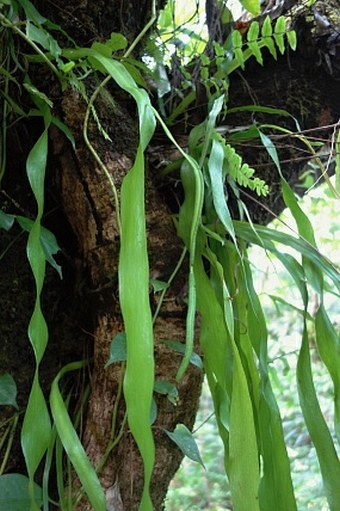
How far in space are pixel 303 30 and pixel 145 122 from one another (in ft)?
1.46

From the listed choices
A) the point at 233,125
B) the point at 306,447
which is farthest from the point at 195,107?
the point at 306,447

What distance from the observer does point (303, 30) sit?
0.79 meters

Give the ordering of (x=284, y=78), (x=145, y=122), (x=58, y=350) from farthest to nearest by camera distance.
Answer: (x=284, y=78) → (x=58, y=350) → (x=145, y=122)

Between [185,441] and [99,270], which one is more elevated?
[99,270]

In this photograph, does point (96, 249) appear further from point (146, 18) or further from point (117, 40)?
point (146, 18)

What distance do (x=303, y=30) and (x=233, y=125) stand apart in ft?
0.55

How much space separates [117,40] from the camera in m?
0.59

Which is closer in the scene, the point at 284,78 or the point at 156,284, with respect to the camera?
the point at 156,284

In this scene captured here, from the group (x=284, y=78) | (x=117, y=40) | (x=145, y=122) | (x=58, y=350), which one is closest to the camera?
(x=145, y=122)

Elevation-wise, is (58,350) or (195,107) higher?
(195,107)

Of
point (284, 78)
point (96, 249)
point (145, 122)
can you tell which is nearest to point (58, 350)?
point (96, 249)

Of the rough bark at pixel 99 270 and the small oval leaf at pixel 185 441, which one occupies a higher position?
the rough bark at pixel 99 270

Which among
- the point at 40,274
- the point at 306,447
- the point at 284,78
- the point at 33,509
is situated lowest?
the point at 33,509

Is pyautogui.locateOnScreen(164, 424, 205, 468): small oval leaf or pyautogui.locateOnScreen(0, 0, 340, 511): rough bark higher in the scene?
pyautogui.locateOnScreen(0, 0, 340, 511): rough bark
